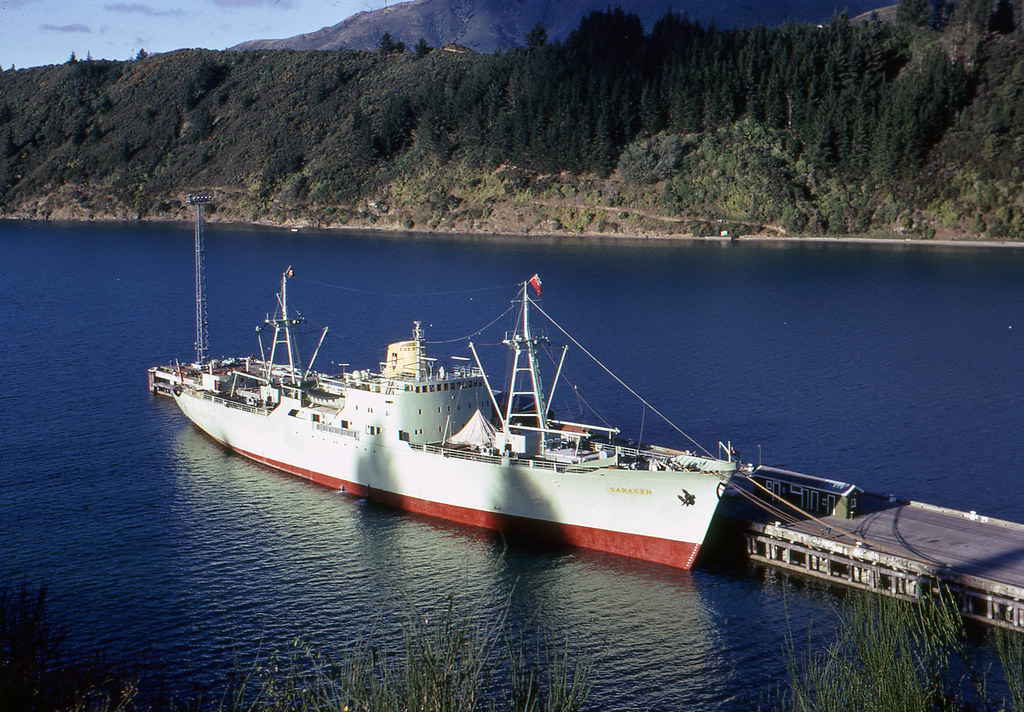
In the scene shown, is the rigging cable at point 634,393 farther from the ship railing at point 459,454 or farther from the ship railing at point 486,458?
the ship railing at point 459,454

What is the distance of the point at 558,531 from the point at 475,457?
4.53 m

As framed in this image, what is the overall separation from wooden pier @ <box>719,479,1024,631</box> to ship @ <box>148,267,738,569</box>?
2.94 meters

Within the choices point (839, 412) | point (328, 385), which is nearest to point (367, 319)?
point (328, 385)

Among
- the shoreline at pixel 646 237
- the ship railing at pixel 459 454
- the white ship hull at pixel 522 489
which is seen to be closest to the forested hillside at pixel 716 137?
the shoreline at pixel 646 237

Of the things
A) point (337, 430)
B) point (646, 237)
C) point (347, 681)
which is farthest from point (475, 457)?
point (646, 237)

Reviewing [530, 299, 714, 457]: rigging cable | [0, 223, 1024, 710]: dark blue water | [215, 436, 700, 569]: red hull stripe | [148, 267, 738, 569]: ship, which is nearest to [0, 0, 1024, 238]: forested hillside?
[0, 223, 1024, 710]: dark blue water

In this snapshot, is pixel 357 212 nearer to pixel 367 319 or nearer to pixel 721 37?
pixel 721 37

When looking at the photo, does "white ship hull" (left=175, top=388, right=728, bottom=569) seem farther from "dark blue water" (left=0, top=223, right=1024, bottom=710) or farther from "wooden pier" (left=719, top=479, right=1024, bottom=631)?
"wooden pier" (left=719, top=479, right=1024, bottom=631)

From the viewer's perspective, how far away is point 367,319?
89.2 metres

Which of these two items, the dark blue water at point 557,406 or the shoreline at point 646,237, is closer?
the dark blue water at point 557,406

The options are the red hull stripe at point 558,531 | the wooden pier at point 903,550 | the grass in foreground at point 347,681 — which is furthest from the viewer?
the red hull stripe at point 558,531

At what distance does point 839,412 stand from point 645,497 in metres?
24.2

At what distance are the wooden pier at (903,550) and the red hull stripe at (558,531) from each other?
3.06 m

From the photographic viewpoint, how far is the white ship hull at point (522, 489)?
38312 mm
